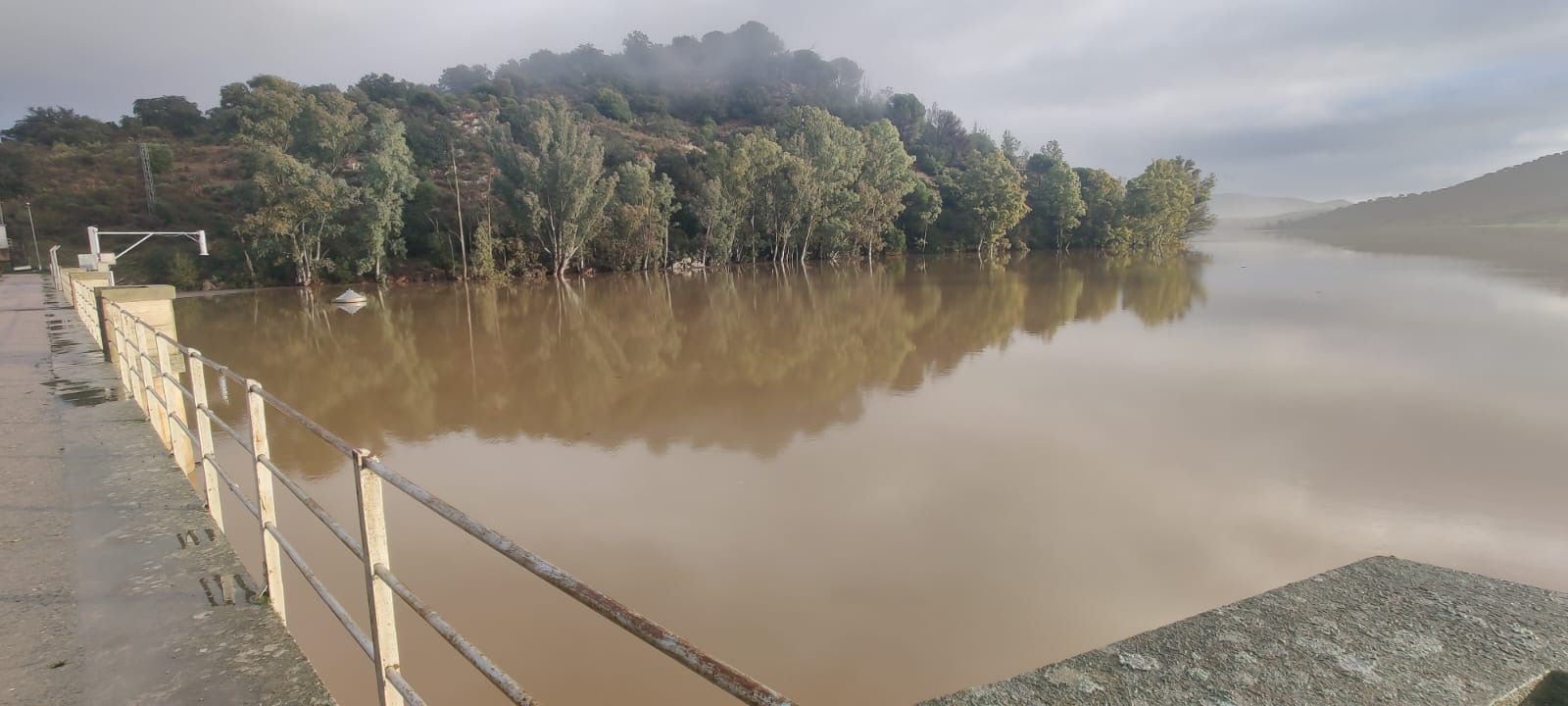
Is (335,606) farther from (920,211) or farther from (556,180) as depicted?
(920,211)

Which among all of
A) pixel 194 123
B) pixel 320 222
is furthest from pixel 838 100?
pixel 320 222

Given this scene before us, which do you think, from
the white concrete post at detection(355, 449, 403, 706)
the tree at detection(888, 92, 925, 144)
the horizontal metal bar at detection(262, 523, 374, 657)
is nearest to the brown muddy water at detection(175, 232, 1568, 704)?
the horizontal metal bar at detection(262, 523, 374, 657)

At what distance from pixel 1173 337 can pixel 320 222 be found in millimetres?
28515

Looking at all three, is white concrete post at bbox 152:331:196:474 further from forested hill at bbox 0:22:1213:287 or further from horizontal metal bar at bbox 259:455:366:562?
forested hill at bbox 0:22:1213:287

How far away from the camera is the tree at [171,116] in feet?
168

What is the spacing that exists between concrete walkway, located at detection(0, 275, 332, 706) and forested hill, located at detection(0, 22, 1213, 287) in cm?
2783

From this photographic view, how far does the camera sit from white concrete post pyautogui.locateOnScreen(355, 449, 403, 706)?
1675mm

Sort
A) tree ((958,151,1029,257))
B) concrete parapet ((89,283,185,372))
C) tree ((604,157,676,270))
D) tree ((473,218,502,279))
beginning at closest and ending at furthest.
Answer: concrete parapet ((89,283,185,372)), tree ((473,218,502,279)), tree ((604,157,676,270)), tree ((958,151,1029,257))

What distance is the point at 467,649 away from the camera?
4.73ft

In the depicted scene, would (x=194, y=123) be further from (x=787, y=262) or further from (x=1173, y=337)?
(x=1173, y=337)

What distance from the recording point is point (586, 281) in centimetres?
3241

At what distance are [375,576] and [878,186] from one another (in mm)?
46616

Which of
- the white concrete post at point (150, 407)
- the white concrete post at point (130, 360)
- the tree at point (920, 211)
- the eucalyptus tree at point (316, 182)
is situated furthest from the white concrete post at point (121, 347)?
the tree at point (920, 211)

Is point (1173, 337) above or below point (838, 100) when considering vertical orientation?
below
